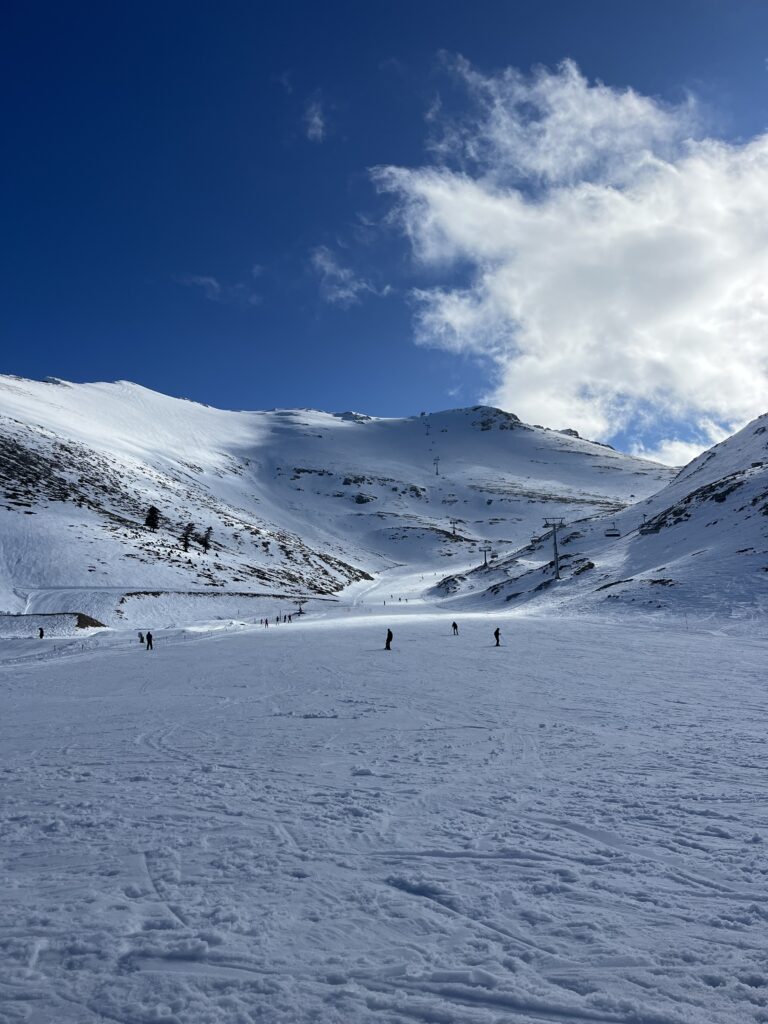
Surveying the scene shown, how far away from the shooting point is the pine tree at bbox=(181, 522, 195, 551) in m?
63.6

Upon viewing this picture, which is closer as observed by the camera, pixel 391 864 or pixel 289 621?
pixel 391 864

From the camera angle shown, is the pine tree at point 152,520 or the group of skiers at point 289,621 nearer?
the group of skiers at point 289,621

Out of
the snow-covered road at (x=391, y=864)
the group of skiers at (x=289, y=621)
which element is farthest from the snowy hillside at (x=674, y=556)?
the snow-covered road at (x=391, y=864)

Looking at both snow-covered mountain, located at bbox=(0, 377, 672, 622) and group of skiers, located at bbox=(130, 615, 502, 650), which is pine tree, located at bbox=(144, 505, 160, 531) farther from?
group of skiers, located at bbox=(130, 615, 502, 650)

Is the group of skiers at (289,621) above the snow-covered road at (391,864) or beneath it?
beneath

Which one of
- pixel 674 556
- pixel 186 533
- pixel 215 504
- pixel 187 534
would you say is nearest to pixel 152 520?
pixel 186 533

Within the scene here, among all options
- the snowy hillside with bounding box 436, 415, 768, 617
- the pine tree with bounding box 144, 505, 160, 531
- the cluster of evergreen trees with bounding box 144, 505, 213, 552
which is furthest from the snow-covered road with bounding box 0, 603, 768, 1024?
the pine tree with bounding box 144, 505, 160, 531

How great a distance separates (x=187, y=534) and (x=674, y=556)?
5521cm

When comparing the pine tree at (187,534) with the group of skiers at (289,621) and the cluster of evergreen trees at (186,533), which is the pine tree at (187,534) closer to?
the cluster of evergreen trees at (186,533)

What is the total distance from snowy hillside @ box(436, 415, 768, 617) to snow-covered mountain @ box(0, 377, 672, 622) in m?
12.7

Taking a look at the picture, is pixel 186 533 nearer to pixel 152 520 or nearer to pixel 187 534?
pixel 187 534

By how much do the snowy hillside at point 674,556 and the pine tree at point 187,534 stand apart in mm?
32721

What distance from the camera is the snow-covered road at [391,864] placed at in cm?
420

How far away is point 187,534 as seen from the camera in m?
68.6
